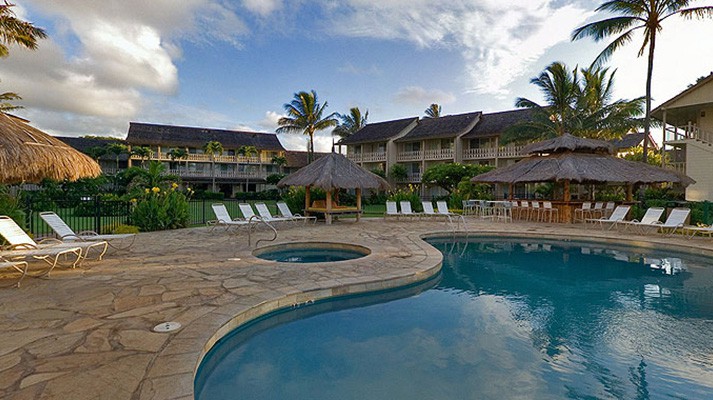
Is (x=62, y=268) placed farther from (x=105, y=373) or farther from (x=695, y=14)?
(x=695, y=14)

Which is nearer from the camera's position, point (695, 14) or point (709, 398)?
point (709, 398)

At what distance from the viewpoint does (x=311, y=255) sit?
937 centimetres

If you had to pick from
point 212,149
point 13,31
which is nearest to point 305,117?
point 212,149

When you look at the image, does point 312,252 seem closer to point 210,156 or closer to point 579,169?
point 579,169

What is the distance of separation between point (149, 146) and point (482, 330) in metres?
44.5

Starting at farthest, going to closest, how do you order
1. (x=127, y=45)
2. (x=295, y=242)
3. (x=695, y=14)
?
(x=695, y=14), (x=127, y=45), (x=295, y=242)

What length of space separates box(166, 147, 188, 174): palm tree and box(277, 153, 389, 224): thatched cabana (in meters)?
29.7

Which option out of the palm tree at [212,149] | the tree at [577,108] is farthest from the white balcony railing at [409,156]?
the palm tree at [212,149]

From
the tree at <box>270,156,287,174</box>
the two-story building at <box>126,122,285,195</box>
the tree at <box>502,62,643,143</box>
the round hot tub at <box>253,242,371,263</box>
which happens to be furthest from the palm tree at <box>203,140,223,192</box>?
the round hot tub at <box>253,242,371,263</box>

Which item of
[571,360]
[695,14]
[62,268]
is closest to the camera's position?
[571,360]

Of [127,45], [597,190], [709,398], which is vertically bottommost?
[709,398]

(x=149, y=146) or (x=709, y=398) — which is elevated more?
(x=149, y=146)

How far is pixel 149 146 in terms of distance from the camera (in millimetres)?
40688

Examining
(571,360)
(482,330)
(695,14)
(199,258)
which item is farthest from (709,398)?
(695,14)
